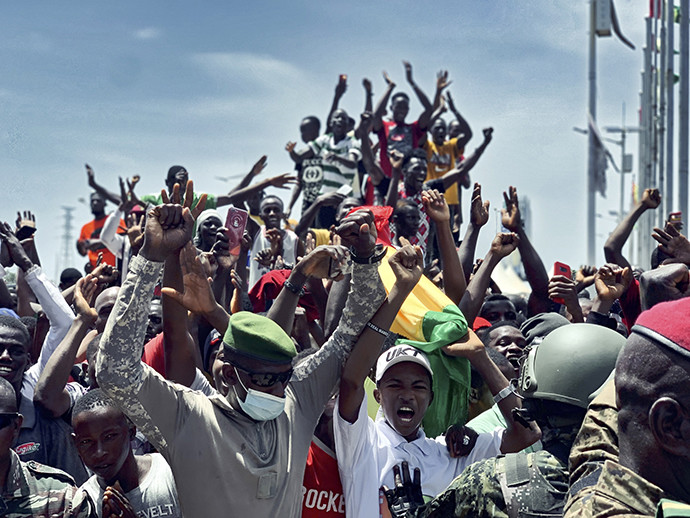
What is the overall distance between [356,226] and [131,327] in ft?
3.92

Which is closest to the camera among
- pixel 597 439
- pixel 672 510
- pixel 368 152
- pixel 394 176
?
pixel 672 510

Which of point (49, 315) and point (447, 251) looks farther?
point (447, 251)

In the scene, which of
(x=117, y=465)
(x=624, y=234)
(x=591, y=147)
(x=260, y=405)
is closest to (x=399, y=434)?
(x=260, y=405)

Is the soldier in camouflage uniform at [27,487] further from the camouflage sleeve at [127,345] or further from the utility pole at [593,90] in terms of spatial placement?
the utility pole at [593,90]

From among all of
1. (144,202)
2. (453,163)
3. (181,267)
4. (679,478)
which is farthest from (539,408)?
(453,163)

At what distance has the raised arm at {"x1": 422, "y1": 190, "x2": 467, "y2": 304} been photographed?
19.7ft

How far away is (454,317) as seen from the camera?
4.99 m

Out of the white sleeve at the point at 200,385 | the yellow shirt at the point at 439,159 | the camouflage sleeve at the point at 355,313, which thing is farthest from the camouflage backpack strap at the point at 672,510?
the yellow shirt at the point at 439,159

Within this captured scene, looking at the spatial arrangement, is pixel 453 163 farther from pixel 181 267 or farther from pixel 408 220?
pixel 181 267

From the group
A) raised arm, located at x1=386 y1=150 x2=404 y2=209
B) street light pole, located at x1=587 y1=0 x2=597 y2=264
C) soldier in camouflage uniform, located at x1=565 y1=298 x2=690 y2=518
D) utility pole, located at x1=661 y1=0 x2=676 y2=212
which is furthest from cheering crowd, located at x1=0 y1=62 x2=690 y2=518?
street light pole, located at x1=587 y1=0 x2=597 y2=264

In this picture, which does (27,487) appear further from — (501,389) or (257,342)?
(501,389)

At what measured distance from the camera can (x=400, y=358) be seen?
4395 mm

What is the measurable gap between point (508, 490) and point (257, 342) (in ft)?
4.02

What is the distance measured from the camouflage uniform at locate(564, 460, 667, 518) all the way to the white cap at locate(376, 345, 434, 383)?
2.38 m
